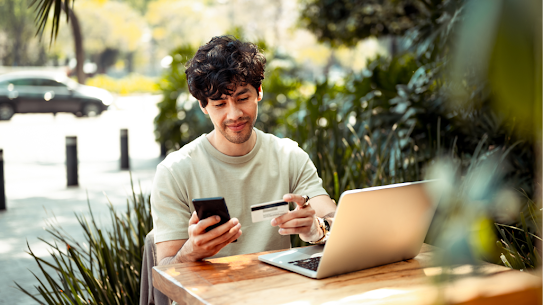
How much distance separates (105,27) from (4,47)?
729cm

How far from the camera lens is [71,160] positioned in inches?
301

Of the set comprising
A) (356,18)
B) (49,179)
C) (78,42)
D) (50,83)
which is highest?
(78,42)

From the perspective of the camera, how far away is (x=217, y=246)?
1618mm

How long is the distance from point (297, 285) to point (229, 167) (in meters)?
0.85

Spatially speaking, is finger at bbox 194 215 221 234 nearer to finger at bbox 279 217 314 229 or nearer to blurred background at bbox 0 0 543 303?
finger at bbox 279 217 314 229

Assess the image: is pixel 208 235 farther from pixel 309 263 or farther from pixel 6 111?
pixel 6 111

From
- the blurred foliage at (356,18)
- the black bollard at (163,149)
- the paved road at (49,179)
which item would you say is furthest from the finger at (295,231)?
the black bollard at (163,149)

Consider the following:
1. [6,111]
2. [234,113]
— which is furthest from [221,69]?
[6,111]

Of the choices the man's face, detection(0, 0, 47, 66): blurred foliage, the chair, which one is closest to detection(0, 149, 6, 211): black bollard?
the chair

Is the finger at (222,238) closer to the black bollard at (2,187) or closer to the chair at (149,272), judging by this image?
the chair at (149,272)

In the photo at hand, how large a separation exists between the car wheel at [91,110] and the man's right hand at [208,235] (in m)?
18.9

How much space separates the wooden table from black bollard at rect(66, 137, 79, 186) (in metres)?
6.50

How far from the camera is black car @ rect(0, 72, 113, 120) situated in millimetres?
18197

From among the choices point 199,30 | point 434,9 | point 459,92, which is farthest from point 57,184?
point 199,30
